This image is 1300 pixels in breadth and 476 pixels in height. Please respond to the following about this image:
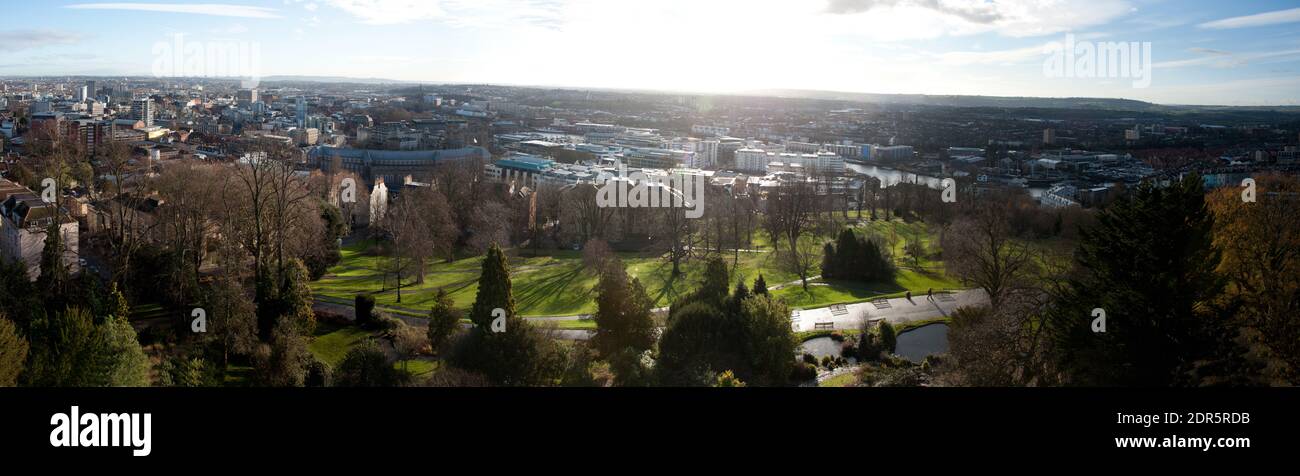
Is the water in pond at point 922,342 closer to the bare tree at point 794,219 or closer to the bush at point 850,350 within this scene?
the bush at point 850,350

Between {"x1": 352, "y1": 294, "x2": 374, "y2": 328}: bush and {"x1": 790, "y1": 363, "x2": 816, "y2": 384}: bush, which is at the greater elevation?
{"x1": 352, "y1": 294, "x2": 374, "y2": 328}: bush

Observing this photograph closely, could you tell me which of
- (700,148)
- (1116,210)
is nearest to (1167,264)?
(1116,210)

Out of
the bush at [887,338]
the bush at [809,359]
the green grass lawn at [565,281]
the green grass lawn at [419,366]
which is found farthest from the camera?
the green grass lawn at [565,281]

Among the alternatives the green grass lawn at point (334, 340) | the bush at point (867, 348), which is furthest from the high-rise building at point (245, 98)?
the bush at point (867, 348)

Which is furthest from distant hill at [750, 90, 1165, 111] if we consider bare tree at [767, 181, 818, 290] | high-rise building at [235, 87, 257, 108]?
high-rise building at [235, 87, 257, 108]

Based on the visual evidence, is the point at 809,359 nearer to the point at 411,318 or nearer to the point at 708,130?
the point at 411,318

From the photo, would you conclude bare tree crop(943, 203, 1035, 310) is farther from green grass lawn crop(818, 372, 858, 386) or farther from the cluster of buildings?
the cluster of buildings
